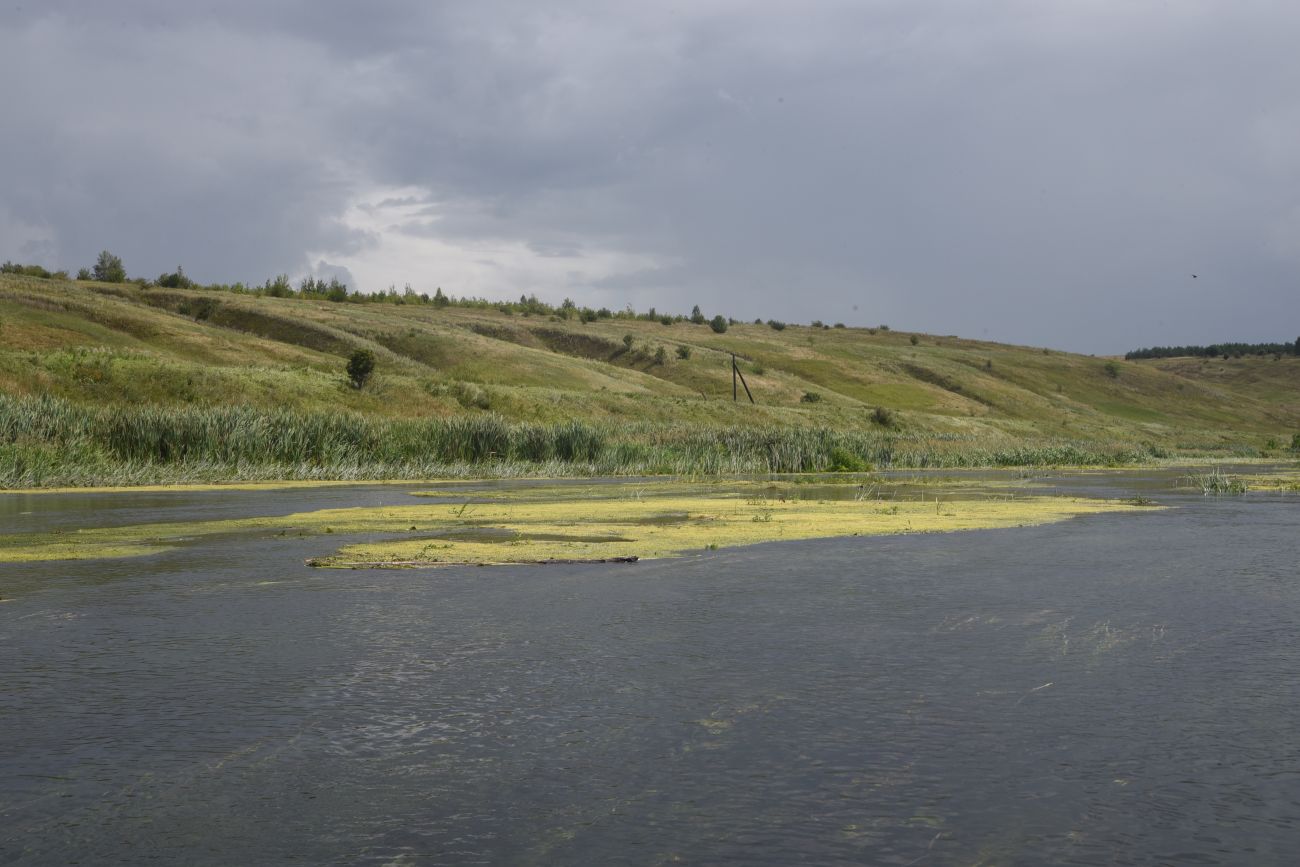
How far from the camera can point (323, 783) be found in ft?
22.5

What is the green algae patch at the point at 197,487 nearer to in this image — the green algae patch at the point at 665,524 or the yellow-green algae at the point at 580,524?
the yellow-green algae at the point at 580,524

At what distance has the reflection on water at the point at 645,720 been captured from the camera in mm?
6078

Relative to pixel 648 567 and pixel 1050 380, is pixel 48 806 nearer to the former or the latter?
pixel 648 567

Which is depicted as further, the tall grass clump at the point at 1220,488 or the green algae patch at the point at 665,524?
the tall grass clump at the point at 1220,488

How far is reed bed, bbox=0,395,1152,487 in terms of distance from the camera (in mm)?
34844

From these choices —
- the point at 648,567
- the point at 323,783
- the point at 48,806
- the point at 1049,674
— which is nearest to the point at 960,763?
the point at 1049,674

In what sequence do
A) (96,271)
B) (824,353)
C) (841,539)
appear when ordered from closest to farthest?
(841,539) → (96,271) → (824,353)

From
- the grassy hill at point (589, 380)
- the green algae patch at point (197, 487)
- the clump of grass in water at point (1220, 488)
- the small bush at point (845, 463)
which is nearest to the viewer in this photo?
the green algae patch at point (197, 487)

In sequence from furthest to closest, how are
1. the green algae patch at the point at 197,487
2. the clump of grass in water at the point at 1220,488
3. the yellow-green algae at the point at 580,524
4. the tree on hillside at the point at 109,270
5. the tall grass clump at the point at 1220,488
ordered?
1. the tree on hillside at the point at 109,270
2. the clump of grass in water at the point at 1220,488
3. the tall grass clump at the point at 1220,488
4. the green algae patch at the point at 197,487
5. the yellow-green algae at the point at 580,524

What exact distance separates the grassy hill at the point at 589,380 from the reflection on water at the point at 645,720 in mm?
24078

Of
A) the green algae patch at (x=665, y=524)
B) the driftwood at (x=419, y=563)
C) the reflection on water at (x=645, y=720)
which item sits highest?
the green algae patch at (x=665, y=524)

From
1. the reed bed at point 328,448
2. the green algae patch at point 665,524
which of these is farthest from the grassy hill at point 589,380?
the green algae patch at point 665,524

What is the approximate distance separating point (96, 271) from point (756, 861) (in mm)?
120701

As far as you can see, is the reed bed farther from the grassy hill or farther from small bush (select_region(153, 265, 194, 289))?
small bush (select_region(153, 265, 194, 289))
